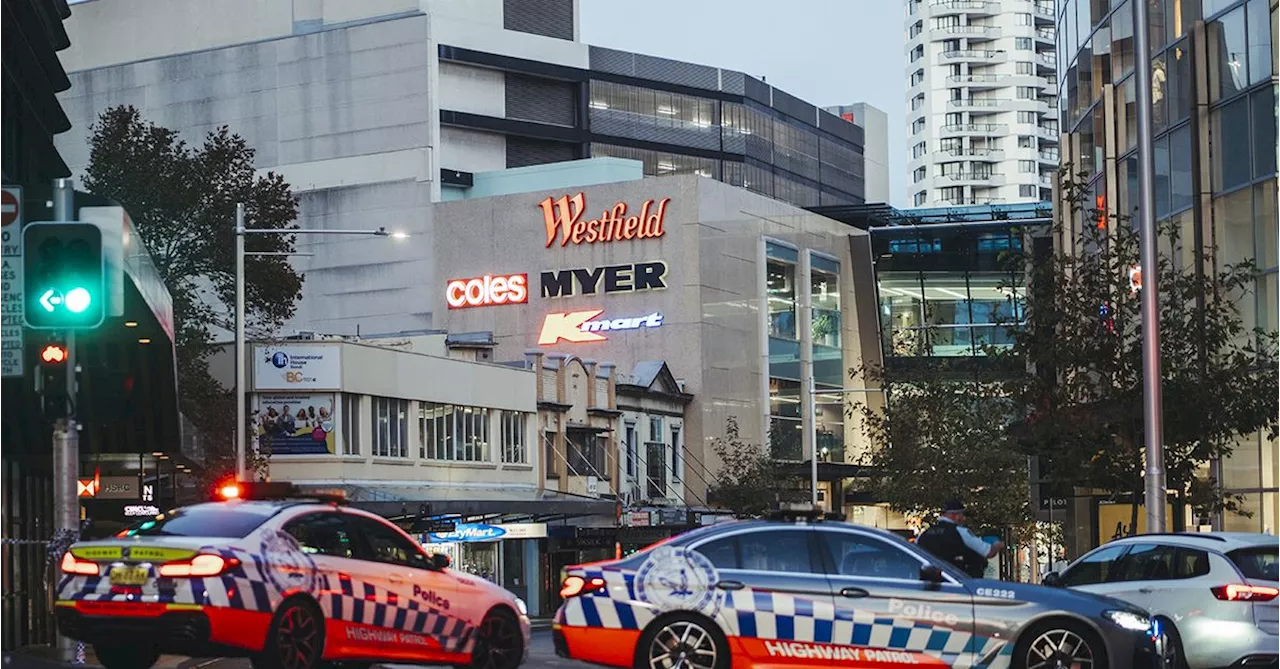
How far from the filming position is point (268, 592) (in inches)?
637

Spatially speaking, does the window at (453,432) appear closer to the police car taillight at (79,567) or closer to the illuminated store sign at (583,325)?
the illuminated store sign at (583,325)

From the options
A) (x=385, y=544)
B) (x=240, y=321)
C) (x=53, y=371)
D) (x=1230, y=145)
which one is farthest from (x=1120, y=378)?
(x=240, y=321)

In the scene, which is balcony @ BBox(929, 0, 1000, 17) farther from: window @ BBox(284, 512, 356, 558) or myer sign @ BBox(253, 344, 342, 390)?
window @ BBox(284, 512, 356, 558)

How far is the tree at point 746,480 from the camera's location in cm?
7831

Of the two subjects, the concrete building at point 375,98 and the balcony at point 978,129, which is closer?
the concrete building at point 375,98

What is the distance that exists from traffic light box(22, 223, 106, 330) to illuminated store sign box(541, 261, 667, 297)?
6693 centimetres

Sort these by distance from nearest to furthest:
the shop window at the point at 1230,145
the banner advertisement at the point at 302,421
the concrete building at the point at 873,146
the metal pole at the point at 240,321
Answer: the shop window at the point at 1230,145
the metal pole at the point at 240,321
the banner advertisement at the point at 302,421
the concrete building at the point at 873,146

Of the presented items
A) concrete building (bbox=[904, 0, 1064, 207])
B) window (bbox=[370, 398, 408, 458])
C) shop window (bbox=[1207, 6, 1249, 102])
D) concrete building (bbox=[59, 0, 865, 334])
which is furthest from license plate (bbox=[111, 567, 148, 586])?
concrete building (bbox=[904, 0, 1064, 207])

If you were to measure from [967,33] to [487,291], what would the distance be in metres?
91.3

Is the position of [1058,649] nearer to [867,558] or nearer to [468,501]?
[867,558]

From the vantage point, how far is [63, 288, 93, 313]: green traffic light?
17.3 m

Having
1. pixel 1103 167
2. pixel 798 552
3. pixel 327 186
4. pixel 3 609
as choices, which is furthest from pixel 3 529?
pixel 327 186

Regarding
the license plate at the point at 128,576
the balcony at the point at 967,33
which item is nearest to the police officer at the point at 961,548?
the license plate at the point at 128,576

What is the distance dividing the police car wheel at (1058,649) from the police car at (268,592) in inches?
183
